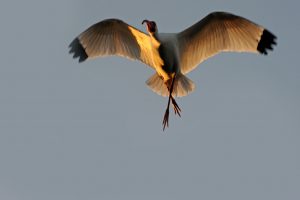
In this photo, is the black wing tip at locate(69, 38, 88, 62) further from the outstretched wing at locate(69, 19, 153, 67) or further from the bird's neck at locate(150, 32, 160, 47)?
the bird's neck at locate(150, 32, 160, 47)

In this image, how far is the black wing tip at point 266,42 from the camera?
14.1 m

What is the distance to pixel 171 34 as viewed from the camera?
14438 mm

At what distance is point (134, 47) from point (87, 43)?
0.93 meters

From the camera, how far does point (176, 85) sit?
14672 millimetres

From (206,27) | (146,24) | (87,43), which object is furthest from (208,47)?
(87,43)

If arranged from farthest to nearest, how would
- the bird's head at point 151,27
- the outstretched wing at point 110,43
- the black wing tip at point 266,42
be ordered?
A: 1. the outstretched wing at point 110,43
2. the black wing tip at point 266,42
3. the bird's head at point 151,27

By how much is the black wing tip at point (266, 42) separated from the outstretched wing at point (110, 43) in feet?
7.08

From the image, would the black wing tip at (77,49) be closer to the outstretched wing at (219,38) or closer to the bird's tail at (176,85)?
the bird's tail at (176,85)

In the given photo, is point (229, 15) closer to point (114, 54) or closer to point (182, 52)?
point (182, 52)

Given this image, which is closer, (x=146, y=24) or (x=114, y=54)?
(x=146, y=24)

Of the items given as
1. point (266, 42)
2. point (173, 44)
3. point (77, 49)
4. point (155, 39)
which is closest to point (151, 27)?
point (155, 39)

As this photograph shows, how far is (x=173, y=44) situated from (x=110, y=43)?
144 cm

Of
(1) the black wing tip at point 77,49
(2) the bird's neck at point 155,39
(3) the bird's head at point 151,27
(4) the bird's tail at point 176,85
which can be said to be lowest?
(4) the bird's tail at point 176,85

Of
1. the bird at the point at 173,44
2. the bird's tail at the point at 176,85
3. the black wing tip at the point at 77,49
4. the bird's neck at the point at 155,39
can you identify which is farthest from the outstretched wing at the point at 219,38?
the black wing tip at the point at 77,49
